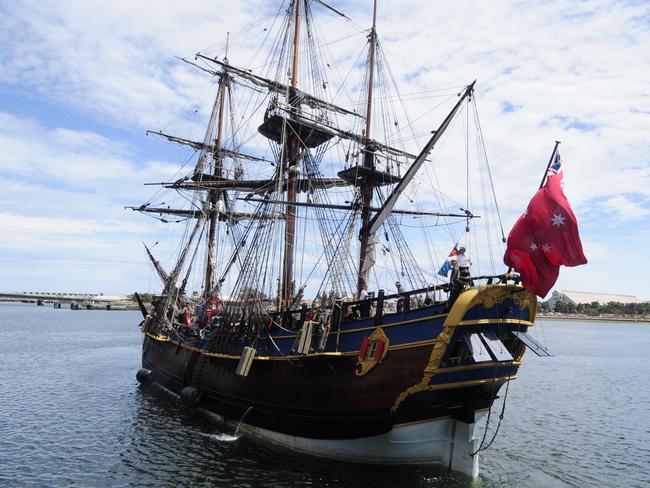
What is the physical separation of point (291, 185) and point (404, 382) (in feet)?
52.2

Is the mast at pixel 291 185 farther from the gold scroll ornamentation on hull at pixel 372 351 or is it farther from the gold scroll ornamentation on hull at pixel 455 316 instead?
the gold scroll ornamentation on hull at pixel 455 316

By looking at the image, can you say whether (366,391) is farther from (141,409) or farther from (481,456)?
(141,409)

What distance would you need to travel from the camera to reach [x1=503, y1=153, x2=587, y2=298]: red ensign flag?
11.8 metres

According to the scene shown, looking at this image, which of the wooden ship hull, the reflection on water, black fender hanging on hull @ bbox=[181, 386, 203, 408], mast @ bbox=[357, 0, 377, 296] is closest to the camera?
the wooden ship hull

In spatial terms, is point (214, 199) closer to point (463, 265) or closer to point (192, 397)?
point (192, 397)

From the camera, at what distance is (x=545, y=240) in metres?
12.0

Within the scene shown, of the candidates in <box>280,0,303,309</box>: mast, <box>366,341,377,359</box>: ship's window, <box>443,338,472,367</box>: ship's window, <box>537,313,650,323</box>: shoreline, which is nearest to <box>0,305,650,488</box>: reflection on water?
<box>366,341,377,359</box>: ship's window

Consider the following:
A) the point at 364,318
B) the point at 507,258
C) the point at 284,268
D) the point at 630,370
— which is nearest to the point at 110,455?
the point at 364,318

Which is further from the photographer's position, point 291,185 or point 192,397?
point 291,185

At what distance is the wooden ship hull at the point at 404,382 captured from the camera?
12586 mm

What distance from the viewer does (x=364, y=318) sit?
1427 cm

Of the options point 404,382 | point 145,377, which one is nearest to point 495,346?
point 404,382

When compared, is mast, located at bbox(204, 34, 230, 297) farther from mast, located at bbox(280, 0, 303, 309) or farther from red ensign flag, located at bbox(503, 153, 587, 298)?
red ensign flag, located at bbox(503, 153, 587, 298)

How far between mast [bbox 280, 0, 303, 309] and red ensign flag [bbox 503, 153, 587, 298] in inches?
519
